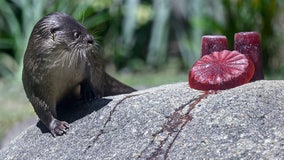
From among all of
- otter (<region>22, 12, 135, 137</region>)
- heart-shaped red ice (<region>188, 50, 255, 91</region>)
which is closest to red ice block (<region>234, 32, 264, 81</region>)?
heart-shaped red ice (<region>188, 50, 255, 91</region>)

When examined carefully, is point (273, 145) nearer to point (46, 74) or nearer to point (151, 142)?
point (151, 142)

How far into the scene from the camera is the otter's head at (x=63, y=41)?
17.1ft

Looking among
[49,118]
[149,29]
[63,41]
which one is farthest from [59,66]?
[149,29]

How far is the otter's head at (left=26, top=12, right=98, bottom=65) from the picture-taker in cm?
520

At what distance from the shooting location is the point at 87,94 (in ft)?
18.1

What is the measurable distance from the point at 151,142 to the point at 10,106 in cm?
457

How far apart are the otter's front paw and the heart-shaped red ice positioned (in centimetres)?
83

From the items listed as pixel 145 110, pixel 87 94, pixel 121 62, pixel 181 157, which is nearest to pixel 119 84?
pixel 87 94

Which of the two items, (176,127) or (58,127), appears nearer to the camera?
(176,127)

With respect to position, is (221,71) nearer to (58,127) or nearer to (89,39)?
(89,39)

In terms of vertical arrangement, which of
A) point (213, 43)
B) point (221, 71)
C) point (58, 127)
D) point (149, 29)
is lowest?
point (149, 29)

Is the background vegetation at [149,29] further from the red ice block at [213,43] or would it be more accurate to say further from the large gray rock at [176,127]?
the large gray rock at [176,127]

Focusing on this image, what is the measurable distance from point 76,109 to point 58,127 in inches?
9.9

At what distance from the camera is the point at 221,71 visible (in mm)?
5164
